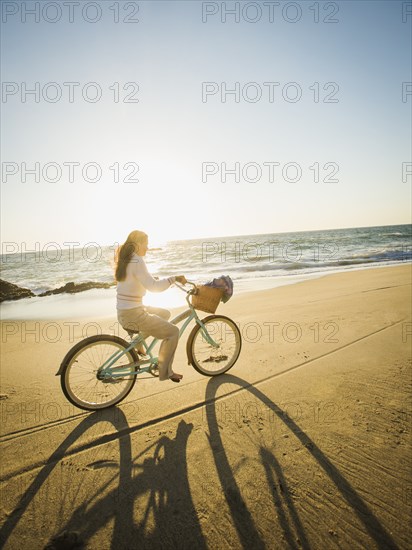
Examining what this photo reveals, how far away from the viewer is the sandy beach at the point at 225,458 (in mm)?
2189

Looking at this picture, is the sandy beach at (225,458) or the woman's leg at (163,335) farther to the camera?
the woman's leg at (163,335)

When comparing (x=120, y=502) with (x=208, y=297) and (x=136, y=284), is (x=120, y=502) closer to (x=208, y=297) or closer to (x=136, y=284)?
(x=136, y=284)

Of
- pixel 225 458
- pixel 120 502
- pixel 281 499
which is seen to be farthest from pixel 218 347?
pixel 120 502

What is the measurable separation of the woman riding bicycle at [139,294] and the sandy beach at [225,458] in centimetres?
72

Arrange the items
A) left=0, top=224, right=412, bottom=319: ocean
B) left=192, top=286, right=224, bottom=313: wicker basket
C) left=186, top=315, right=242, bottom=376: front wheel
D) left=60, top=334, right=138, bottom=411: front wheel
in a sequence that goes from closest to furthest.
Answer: left=60, top=334, right=138, bottom=411: front wheel, left=192, top=286, right=224, bottom=313: wicker basket, left=186, top=315, right=242, bottom=376: front wheel, left=0, top=224, right=412, bottom=319: ocean

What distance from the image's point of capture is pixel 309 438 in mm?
3102

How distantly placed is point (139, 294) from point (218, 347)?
179cm

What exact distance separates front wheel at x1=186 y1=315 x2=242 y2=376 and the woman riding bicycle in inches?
28.1

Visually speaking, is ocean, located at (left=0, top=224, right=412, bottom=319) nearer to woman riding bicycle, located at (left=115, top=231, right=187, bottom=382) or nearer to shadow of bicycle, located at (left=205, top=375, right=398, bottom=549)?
woman riding bicycle, located at (left=115, top=231, right=187, bottom=382)

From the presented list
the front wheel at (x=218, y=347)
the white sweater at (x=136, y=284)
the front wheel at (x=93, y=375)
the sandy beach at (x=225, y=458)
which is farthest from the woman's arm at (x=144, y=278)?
the sandy beach at (x=225, y=458)

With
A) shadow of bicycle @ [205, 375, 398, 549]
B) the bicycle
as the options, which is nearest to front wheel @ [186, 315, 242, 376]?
the bicycle

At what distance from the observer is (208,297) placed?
14.5ft

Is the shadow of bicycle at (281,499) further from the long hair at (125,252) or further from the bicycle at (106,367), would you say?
the long hair at (125,252)

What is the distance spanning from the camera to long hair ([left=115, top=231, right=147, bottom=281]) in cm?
389
